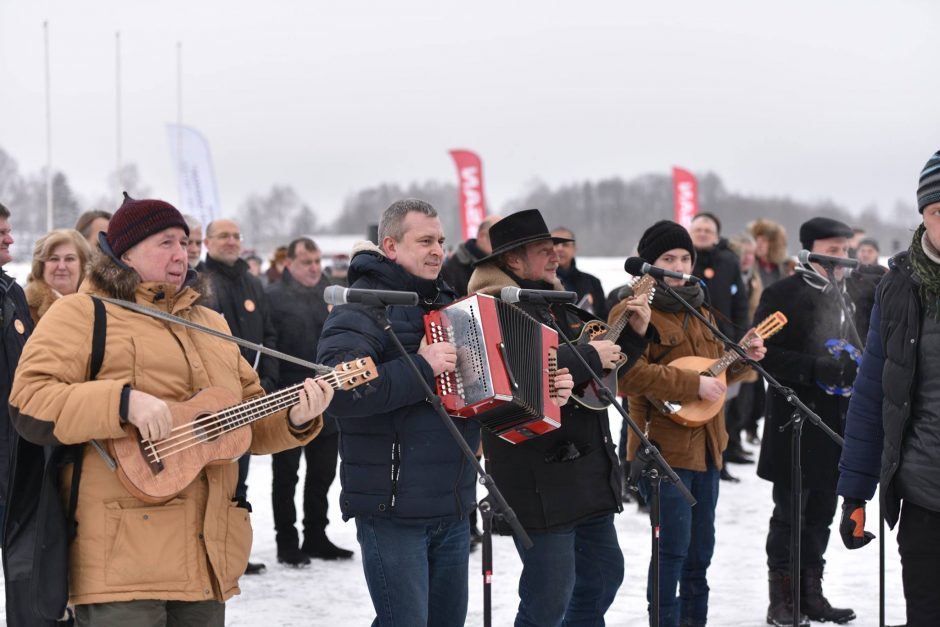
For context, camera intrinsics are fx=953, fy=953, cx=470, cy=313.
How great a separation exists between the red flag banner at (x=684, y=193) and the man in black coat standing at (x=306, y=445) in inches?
660

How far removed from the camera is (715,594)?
6188mm

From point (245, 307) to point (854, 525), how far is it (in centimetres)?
466

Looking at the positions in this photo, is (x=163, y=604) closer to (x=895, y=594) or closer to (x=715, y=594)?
(x=715, y=594)

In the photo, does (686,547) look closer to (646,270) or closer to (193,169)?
(646,270)

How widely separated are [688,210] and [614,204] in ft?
138

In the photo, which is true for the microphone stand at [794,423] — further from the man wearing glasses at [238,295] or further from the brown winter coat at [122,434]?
the man wearing glasses at [238,295]

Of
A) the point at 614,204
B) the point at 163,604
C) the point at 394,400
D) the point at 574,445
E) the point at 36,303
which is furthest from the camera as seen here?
the point at 614,204

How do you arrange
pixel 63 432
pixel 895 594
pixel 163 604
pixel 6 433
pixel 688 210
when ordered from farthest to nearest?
pixel 688 210
pixel 895 594
pixel 6 433
pixel 163 604
pixel 63 432

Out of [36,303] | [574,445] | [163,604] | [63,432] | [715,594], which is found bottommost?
[715,594]

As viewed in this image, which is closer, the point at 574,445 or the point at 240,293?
the point at 574,445

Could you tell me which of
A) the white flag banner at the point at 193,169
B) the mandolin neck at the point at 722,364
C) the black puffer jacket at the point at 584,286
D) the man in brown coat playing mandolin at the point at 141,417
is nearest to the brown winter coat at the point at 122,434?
the man in brown coat playing mandolin at the point at 141,417

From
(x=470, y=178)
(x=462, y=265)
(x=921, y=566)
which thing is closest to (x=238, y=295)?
(x=462, y=265)

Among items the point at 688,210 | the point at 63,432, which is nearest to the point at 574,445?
the point at 63,432

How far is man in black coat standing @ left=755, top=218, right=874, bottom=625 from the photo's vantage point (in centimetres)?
559
